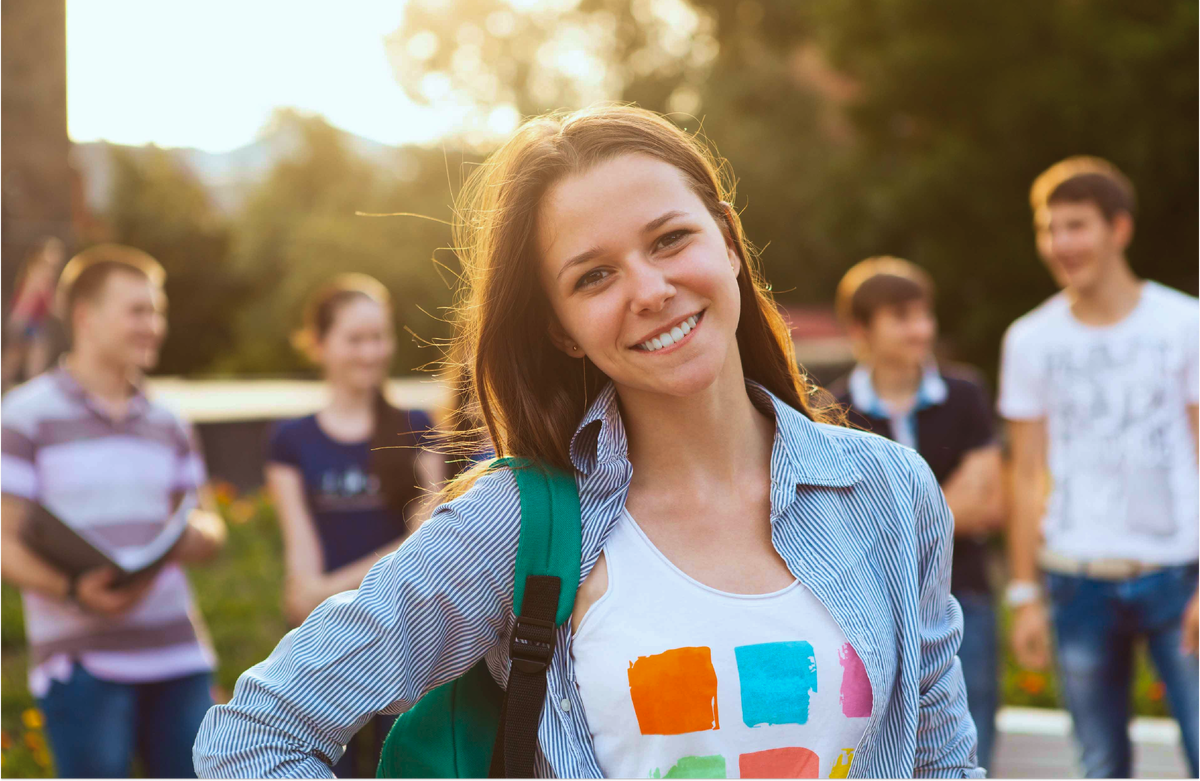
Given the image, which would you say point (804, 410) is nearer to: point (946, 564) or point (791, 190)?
point (946, 564)

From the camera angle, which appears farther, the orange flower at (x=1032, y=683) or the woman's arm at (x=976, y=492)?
the orange flower at (x=1032, y=683)

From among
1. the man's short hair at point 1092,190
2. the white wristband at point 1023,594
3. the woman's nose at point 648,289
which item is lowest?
the white wristband at point 1023,594

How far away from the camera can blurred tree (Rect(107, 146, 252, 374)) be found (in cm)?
2594

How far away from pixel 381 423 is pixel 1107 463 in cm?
273

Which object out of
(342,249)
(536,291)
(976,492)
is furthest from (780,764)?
(342,249)

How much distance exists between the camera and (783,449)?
186 centimetres

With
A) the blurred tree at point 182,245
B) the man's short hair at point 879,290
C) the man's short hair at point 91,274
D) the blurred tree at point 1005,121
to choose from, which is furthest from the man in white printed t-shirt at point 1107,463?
the blurred tree at point 182,245

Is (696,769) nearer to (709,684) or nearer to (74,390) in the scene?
(709,684)

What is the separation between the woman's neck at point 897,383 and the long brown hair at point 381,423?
1857mm

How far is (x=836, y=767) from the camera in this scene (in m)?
1.68

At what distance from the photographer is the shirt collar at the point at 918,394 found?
416cm

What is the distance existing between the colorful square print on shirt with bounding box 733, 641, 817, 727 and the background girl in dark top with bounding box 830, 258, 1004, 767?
236cm

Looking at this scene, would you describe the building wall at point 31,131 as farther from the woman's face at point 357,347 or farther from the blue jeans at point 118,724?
the blue jeans at point 118,724

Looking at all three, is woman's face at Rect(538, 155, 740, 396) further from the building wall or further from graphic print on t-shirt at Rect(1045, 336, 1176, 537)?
the building wall
